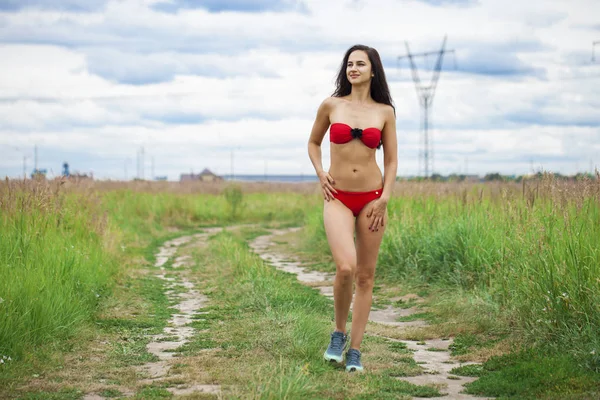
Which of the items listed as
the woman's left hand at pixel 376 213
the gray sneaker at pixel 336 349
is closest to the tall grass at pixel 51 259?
the gray sneaker at pixel 336 349

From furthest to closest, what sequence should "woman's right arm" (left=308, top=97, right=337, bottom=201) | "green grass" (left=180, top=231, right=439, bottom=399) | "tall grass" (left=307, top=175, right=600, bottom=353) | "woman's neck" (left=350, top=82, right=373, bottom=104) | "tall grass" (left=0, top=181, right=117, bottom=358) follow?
"tall grass" (left=0, top=181, right=117, bottom=358) < "tall grass" (left=307, top=175, right=600, bottom=353) < "woman's neck" (left=350, top=82, right=373, bottom=104) < "woman's right arm" (left=308, top=97, right=337, bottom=201) < "green grass" (left=180, top=231, right=439, bottom=399)

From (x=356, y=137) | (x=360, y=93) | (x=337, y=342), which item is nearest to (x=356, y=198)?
(x=356, y=137)

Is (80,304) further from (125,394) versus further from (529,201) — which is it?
(529,201)

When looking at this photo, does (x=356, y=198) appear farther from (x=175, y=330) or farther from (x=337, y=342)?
(x=175, y=330)

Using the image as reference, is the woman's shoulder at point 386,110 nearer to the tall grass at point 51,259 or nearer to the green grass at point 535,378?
the green grass at point 535,378

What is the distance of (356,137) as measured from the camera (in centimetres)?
514

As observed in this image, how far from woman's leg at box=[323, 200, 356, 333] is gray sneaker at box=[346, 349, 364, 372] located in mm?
411

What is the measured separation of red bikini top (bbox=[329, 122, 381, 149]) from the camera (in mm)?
5102

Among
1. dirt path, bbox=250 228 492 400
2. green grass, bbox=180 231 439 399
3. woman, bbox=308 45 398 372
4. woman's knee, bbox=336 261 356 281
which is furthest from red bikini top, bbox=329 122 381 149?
dirt path, bbox=250 228 492 400

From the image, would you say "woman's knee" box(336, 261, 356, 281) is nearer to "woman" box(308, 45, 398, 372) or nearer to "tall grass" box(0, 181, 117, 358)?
"woman" box(308, 45, 398, 372)

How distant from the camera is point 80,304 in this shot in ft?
24.1

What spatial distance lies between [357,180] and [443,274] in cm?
500

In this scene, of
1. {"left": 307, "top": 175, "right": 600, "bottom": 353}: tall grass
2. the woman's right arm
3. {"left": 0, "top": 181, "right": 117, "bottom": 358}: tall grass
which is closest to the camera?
the woman's right arm

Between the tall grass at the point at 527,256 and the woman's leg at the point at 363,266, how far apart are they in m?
1.64
